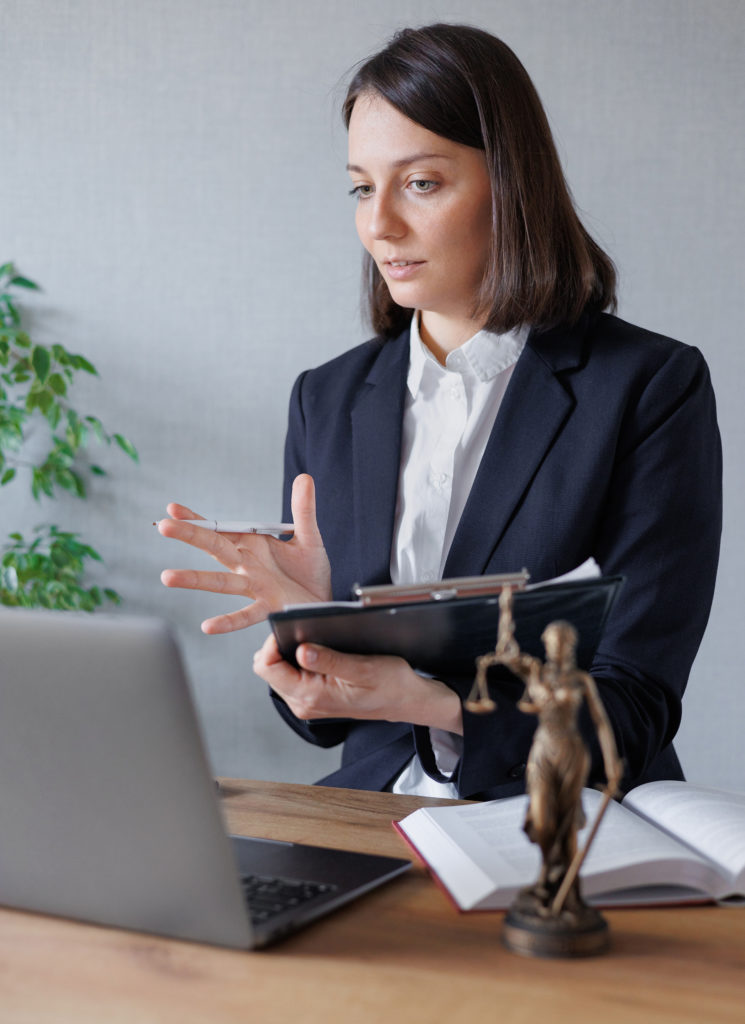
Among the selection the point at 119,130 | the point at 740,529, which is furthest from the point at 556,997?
the point at 119,130

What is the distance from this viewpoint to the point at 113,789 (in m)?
0.71

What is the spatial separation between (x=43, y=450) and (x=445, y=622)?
6.75 ft

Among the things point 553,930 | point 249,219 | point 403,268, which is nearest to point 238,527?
point 403,268

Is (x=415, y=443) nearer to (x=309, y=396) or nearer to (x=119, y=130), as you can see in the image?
(x=309, y=396)

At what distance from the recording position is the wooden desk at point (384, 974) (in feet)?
2.15

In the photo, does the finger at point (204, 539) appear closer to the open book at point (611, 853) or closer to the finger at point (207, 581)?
the finger at point (207, 581)

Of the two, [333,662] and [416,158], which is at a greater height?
[416,158]

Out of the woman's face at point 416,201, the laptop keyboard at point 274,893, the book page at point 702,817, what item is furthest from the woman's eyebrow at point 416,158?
the laptop keyboard at point 274,893

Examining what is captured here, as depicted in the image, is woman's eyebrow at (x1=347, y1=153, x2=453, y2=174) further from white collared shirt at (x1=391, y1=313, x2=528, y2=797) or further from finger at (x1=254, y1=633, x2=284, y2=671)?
finger at (x1=254, y1=633, x2=284, y2=671)

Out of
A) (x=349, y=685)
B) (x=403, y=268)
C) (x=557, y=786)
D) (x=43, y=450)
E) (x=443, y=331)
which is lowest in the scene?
(x=43, y=450)

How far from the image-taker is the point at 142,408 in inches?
105

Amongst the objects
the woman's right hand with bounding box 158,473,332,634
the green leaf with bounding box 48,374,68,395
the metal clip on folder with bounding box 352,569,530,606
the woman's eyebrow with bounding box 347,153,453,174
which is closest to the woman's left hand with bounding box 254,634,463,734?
the metal clip on folder with bounding box 352,569,530,606

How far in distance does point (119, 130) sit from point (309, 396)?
Answer: 4.19ft

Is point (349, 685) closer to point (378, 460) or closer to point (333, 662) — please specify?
point (333, 662)
